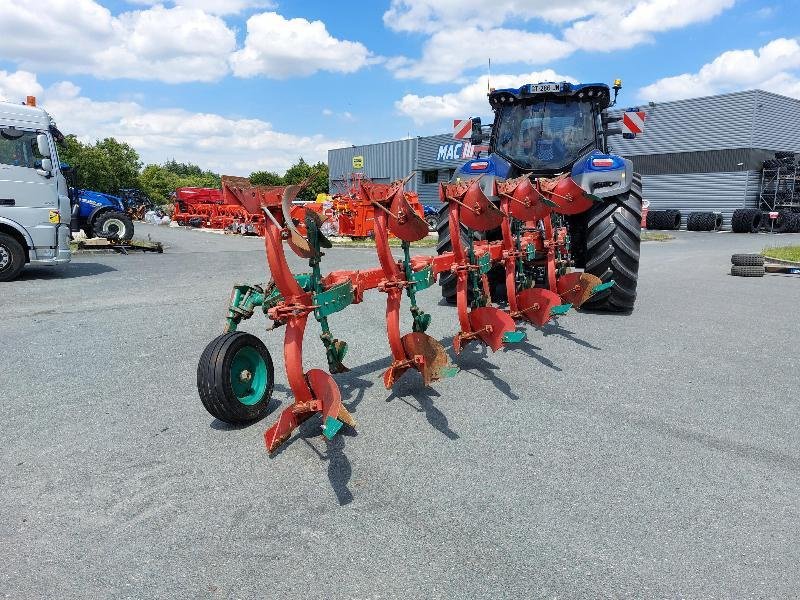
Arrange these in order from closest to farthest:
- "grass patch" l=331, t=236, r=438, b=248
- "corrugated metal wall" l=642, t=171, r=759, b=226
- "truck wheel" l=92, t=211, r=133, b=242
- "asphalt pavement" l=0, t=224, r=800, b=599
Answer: "asphalt pavement" l=0, t=224, r=800, b=599 → "truck wheel" l=92, t=211, r=133, b=242 → "grass patch" l=331, t=236, r=438, b=248 → "corrugated metal wall" l=642, t=171, r=759, b=226

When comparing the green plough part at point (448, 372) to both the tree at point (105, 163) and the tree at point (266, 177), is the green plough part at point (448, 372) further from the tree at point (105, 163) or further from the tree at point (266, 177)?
the tree at point (266, 177)

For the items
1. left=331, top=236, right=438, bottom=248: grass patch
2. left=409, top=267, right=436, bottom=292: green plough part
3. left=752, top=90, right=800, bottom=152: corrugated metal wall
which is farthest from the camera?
left=752, top=90, right=800, bottom=152: corrugated metal wall

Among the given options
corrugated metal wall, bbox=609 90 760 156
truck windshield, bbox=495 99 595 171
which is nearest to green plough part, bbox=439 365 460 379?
truck windshield, bbox=495 99 595 171

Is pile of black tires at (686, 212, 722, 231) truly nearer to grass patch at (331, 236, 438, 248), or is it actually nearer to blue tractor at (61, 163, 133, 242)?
grass patch at (331, 236, 438, 248)

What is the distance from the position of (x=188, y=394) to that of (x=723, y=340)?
15.8 ft

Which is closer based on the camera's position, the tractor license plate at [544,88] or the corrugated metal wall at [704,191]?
the tractor license plate at [544,88]

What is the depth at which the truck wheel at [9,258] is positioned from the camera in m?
8.96

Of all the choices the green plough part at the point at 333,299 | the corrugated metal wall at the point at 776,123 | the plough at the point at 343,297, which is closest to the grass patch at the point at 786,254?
the plough at the point at 343,297

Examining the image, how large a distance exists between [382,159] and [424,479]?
40306 millimetres

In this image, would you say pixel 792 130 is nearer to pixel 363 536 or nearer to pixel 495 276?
pixel 495 276

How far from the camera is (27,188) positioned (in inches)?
358

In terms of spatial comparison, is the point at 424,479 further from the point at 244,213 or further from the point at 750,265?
the point at 244,213

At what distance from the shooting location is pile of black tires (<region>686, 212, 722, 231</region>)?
23969 millimetres

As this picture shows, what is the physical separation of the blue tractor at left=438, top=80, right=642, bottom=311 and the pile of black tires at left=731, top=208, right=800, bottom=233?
19212 mm
